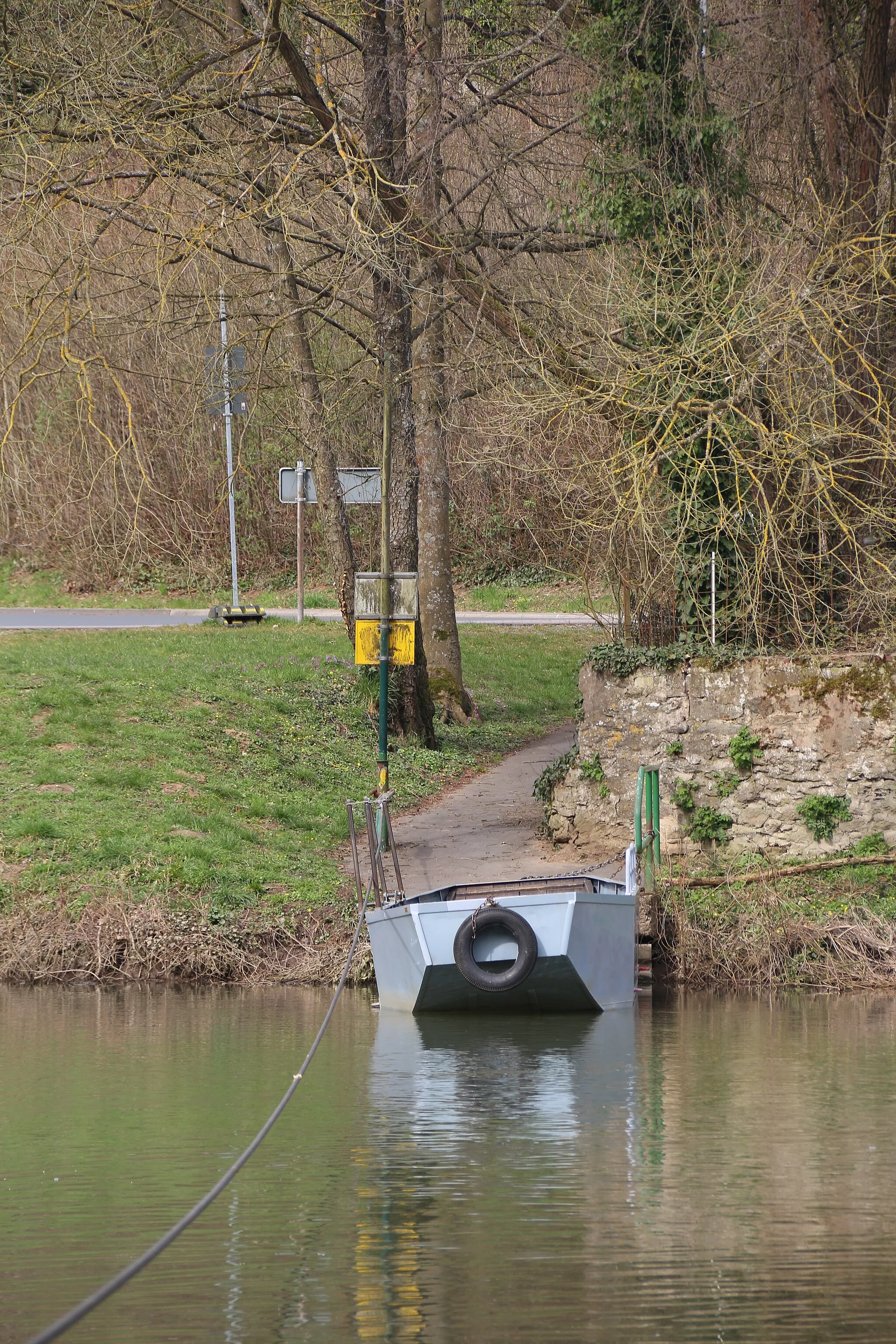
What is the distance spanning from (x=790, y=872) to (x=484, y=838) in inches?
142

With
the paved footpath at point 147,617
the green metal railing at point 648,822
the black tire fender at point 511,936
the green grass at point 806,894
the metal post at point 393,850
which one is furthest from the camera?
the paved footpath at point 147,617

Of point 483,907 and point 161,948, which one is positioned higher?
point 483,907

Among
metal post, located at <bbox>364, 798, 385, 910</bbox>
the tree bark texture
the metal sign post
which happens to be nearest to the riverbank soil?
the metal sign post

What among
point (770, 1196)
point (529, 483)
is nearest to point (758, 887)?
point (770, 1196)

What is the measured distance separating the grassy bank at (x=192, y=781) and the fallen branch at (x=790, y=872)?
340 centimetres

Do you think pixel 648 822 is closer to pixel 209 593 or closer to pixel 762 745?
pixel 762 745

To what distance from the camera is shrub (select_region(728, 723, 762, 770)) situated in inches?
690

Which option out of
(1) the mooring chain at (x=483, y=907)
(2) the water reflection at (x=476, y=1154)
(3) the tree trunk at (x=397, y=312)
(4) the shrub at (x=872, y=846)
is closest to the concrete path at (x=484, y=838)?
(3) the tree trunk at (x=397, y=312)

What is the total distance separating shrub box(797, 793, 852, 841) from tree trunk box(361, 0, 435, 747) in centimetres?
453

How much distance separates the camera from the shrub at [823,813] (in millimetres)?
17281

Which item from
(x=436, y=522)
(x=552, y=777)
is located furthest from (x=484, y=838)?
(x=436, y=522)

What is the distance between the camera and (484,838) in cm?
1902

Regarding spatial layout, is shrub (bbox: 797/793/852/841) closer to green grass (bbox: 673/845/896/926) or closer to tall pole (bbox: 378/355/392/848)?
green grass (bbox: 673/845/896/926)

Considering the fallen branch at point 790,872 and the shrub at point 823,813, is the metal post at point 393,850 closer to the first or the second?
the fallen branch at point 790,872
